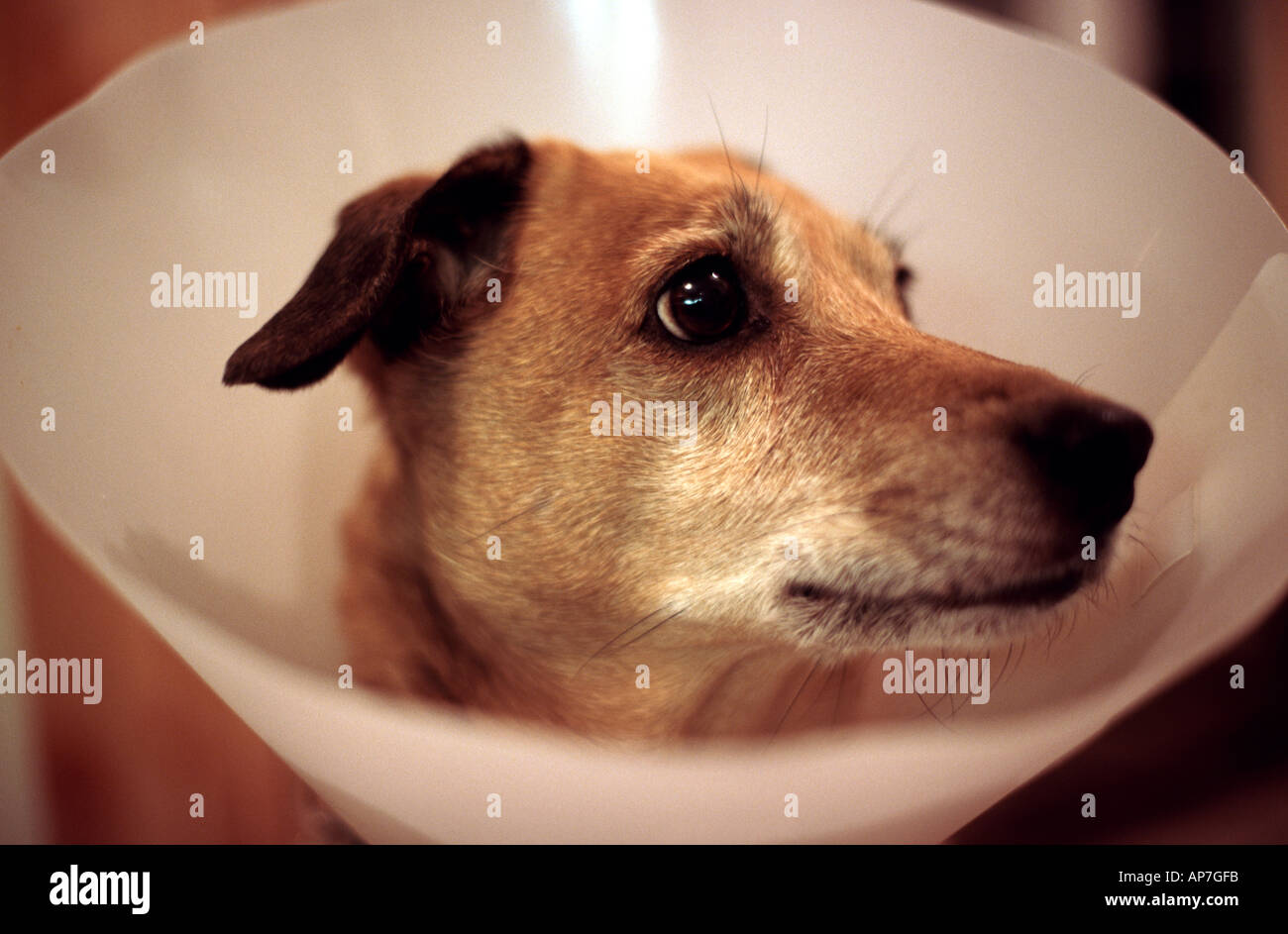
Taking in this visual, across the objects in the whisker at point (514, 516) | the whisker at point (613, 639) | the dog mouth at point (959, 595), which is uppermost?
the whisker at point (514, 516)

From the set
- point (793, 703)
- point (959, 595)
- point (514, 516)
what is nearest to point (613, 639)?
point (514, 516)

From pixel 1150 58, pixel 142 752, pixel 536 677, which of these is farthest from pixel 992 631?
pixel 142 752

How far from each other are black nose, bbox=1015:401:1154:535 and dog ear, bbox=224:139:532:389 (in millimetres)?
836

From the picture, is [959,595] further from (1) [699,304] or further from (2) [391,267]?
(2) [391,267]

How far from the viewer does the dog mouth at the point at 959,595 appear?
1077 mm

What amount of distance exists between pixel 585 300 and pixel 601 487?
272mm

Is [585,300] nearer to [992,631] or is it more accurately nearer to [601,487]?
[601,487]

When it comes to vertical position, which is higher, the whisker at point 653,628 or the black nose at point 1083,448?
the black nose at point 1083,448

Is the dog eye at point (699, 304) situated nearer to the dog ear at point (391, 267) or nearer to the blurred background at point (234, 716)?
the dog ear at point (391, 267)

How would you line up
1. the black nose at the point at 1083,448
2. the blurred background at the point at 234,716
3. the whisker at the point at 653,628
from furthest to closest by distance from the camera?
the blurred background at the point at 234,716
the whisker at the point at 653,628
the black nose at the point at 1083,448

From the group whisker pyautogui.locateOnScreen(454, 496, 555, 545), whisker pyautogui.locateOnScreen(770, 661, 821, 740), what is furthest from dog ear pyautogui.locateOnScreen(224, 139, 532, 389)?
whisker pyautogui.locateOnScreen(770, 661, 821, 740)

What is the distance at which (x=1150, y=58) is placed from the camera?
1.37 meters

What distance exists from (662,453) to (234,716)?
933 millimetres

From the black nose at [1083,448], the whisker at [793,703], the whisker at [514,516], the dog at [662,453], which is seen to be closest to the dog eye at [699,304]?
the dog at [662,453]
